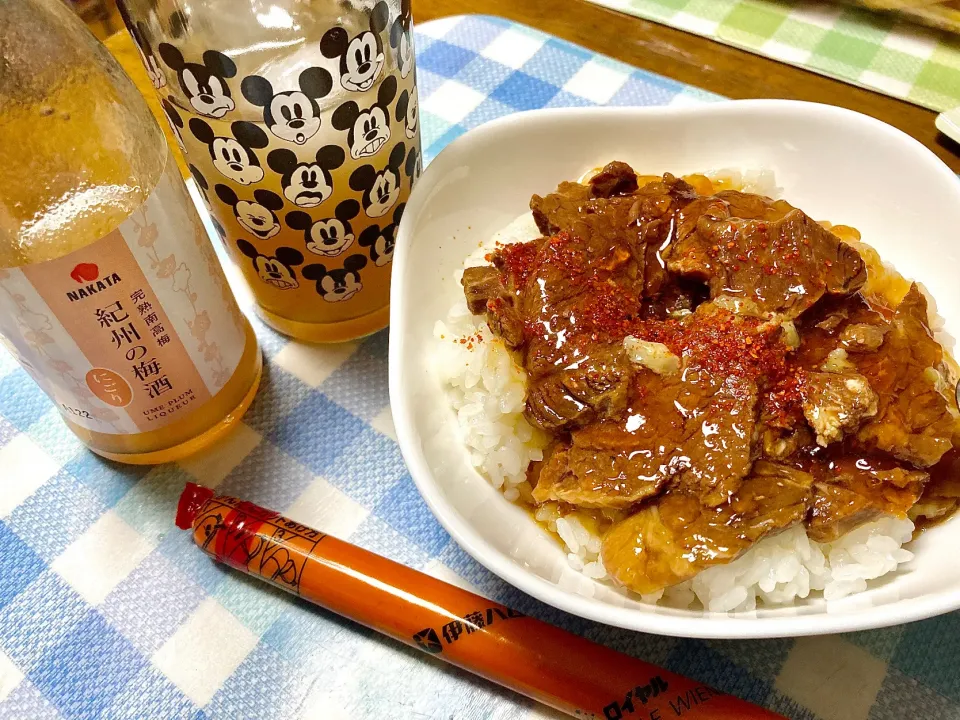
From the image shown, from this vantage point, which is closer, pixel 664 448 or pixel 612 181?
pixel 664 448

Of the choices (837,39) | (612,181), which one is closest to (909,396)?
(612,181)

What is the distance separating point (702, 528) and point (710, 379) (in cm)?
20

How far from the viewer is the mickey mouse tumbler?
3.19ft

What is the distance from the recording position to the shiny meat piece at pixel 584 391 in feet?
3.22

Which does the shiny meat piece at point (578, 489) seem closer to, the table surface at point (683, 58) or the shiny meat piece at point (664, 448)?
the shiny meat piece at point (664, 448)

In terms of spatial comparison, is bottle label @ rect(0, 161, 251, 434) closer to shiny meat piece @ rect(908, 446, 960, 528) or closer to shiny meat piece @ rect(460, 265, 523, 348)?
shiny meat piece @ rect(460, 265, 523, 348)

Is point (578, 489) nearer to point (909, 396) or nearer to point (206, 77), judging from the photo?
point (909, 396)

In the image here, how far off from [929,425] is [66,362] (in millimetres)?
1201

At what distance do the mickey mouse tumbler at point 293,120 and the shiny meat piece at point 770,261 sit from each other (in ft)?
1.66

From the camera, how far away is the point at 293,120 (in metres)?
1.02

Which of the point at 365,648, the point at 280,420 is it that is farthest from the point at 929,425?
the point at 280,420

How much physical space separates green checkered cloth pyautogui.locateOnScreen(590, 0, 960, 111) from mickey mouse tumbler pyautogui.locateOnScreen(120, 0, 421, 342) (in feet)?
4.04

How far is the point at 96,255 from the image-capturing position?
937 millimetres

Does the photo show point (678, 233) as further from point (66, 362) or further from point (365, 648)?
point (66, 362)
